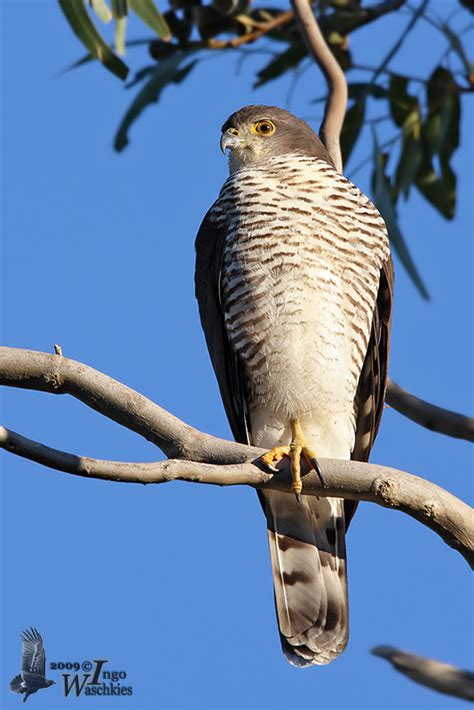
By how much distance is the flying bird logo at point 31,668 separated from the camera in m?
4.54

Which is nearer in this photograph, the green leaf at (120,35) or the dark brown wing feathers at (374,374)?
the dark brown wing feathers at (374,374)

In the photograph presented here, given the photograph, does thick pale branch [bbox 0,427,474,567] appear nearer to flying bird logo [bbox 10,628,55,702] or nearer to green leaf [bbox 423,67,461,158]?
flying bird logo [bbox 10,628,55,702]

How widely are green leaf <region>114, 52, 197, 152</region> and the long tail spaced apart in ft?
8.26

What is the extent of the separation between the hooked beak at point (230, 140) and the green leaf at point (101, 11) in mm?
714

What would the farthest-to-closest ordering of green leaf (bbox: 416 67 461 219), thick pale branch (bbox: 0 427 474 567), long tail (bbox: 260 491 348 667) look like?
green leaf (bbox: 416 67 461 219)
long tail (bbox: 260 491 348 667)
thick pale branch (bbox: 0 427 474 567)

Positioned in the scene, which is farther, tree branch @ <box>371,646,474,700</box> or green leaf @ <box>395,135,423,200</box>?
green leaf @ <box>395,135,423,200</box>

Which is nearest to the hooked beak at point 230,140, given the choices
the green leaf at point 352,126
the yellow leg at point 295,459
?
the green leaf at point 352,126

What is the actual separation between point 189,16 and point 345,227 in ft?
7.69

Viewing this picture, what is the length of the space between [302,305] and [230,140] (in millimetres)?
1092

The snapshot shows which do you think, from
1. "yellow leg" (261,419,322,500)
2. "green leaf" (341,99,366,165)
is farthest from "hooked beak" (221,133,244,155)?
"yellow leg" (261,419,322,500)

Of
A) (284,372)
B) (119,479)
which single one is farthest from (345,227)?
(119,479)

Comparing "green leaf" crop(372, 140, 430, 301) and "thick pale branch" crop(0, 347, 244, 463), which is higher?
"green leaf" crop(372, 140, 430, 301)

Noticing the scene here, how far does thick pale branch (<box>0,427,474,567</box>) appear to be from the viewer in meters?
2.98

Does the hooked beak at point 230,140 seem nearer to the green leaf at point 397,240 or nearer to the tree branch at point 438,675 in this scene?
the green leaf at point 397,240
